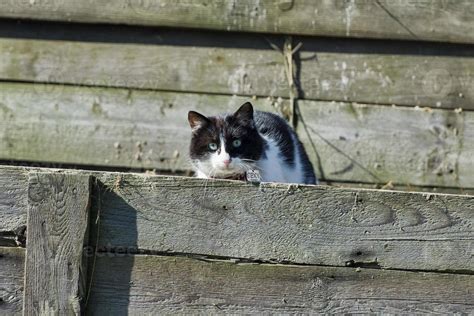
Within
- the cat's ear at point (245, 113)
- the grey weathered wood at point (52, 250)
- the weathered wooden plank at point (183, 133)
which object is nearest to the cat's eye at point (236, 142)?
the cat's ear at point (245, 113)

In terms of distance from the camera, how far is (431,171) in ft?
14.7

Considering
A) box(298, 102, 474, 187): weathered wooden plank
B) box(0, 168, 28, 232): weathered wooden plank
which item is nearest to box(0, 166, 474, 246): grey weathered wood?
box(0, 168, 28, 232): weathered wooden plank

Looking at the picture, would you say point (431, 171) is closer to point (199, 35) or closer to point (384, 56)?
point (384, 56)

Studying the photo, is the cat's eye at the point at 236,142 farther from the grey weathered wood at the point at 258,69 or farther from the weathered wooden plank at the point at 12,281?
the weathered wooden plank at the point at 12,281

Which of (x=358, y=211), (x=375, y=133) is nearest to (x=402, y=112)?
(x=375, y=133)

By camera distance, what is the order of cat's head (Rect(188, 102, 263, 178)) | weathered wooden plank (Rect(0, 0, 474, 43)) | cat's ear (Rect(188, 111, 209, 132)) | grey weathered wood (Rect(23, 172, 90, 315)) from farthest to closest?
1. weathered wooden plank (Rect(0, 0, 474, 43))
2. cat's ear (Rect(188, 111, 209, 132))
3. cat's head (Rect(188, 102, 263, 178))
4. grey weathered wood (Rect(23, 172, 90, 315))

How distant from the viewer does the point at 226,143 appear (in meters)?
3.58

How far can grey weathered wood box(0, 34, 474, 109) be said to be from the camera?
4.46 meters

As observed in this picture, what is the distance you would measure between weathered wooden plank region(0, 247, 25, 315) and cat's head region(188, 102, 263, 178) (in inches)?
47.7

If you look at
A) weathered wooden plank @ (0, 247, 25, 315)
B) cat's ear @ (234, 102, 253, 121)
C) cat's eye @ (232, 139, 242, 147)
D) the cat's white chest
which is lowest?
weathered wooden plank @ (0, 247, 25, 315)

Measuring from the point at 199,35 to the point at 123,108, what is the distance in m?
0.58

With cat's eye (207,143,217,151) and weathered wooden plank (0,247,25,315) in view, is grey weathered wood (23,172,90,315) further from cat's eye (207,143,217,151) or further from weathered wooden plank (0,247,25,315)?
Answer: cat's eye (207,143,217,151)

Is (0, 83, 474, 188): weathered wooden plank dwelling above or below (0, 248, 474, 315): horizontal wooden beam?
above

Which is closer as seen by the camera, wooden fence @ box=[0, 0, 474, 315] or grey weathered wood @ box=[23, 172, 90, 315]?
grey weathered wood @ box=[23, 172, 90, 315]
